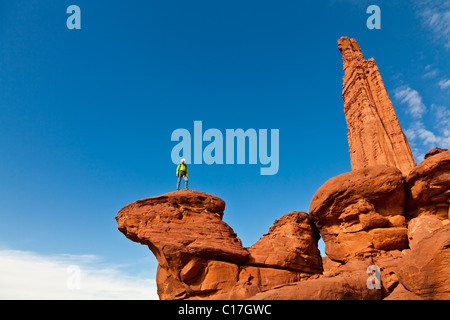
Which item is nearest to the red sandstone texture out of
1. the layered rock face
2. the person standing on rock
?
the layered rock face

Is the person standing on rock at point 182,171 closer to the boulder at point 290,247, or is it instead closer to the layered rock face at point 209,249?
the layered rock face at point 209,249

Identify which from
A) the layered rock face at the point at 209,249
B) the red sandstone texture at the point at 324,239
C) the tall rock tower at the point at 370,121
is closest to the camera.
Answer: the red sandstone texture at the point at 324,239

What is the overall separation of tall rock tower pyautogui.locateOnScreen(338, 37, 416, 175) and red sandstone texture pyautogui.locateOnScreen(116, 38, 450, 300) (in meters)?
13.9

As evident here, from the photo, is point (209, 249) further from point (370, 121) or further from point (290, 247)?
point (370, 121)

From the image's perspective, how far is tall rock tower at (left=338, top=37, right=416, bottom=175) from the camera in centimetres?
2856

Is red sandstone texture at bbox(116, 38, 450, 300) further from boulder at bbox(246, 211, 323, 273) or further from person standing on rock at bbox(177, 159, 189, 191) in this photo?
person standing on rock at bbox(177, 159, 189, 191)

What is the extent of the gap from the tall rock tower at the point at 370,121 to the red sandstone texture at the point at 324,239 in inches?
548

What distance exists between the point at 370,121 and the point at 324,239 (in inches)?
773

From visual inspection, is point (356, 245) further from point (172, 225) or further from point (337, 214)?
point (172, 225)

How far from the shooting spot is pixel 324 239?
1745 cm

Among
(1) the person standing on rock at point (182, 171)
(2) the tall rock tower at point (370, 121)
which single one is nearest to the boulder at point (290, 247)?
(1) the person standing on rock at point (182, 171)

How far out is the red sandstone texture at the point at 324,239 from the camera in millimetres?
10859

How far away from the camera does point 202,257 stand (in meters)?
13.4
